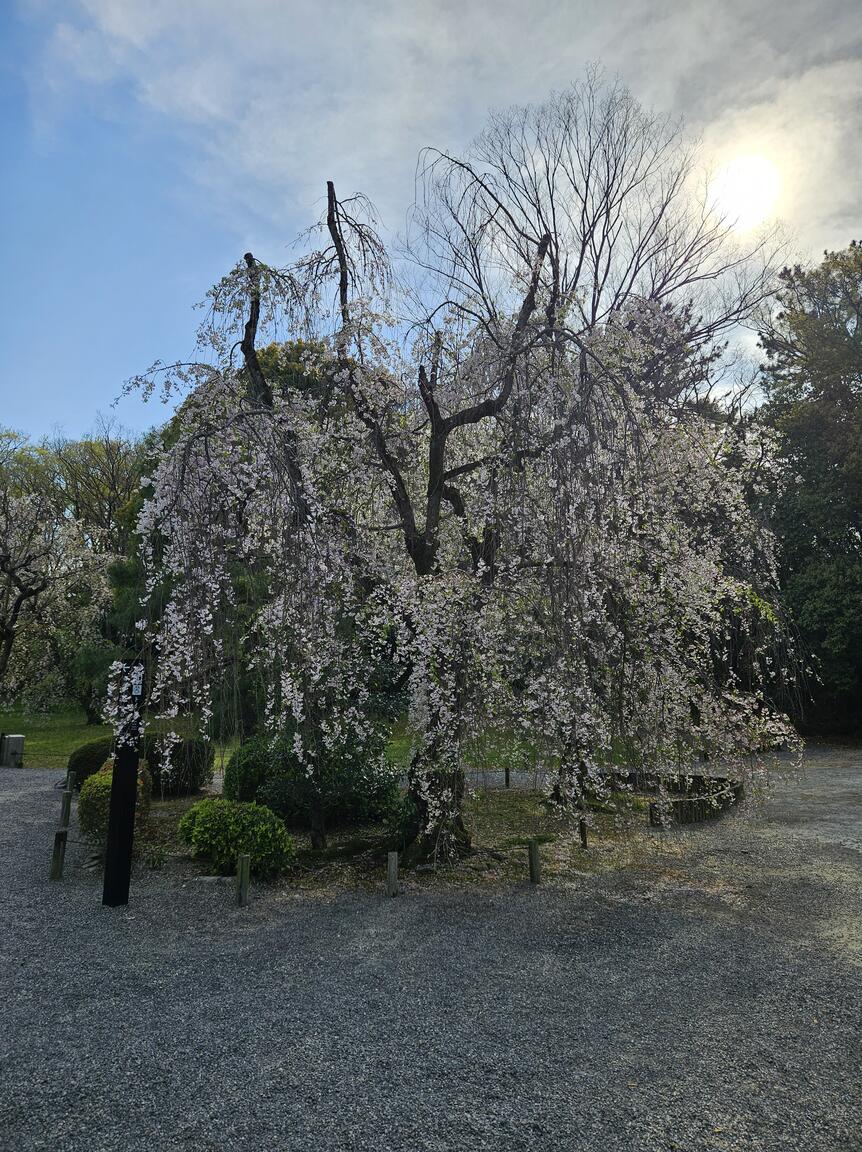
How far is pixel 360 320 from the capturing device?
751 cm

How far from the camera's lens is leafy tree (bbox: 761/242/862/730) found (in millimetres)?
17875

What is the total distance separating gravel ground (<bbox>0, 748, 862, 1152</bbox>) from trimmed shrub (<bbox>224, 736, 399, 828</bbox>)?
176 centimetres

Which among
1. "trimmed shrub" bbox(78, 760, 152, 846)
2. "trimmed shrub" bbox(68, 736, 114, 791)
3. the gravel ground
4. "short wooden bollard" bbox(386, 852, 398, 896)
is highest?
"trimmed shrub" bbox(68, 736, 114, 791)

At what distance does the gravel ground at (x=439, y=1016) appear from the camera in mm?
3436

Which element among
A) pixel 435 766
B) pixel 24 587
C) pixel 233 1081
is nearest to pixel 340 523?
pixel 435 766

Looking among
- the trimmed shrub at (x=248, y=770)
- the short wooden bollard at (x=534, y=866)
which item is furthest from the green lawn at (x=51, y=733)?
the short wooden bollard at (x=534, y=866)

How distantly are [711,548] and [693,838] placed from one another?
4030mm

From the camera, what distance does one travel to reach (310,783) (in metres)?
8.80

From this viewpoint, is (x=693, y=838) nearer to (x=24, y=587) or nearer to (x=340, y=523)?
(x=340, y=523)

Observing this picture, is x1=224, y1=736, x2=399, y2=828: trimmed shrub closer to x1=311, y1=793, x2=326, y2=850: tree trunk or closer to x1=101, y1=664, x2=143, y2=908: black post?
x1=311, y1=793, x2=326, y2=850: tree trunk

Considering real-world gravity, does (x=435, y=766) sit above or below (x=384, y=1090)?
above

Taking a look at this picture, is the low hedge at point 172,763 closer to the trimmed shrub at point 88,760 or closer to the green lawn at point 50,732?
the trimmed shrub at point 88,760

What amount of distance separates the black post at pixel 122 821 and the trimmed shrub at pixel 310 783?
1.81 m

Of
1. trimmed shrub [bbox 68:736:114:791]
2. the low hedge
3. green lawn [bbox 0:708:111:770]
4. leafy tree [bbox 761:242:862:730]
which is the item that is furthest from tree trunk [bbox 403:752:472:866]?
leafy tree [bbox 761:242:862:730]
